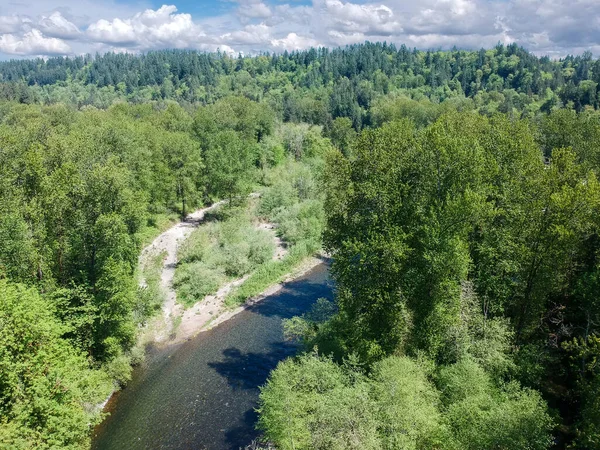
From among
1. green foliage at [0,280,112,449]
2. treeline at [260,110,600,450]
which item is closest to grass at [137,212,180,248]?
green foliage at [0,280,112,449]

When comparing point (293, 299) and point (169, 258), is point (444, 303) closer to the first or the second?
point (293, 299)

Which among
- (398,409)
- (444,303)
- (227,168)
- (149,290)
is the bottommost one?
(149,290)

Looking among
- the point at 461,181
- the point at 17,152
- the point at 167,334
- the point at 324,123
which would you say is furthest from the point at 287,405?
the point at 324,123

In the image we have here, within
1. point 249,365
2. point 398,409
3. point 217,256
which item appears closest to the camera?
point 398,409

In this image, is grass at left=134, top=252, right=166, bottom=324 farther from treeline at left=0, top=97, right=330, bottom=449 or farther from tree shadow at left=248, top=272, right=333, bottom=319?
tree shadow at left=248, top=272, right=333, bottom=319

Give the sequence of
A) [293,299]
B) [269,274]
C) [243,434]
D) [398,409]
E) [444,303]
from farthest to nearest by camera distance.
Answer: [269,274] → [293,299] → [243,434] → [444,303] → [398,409]

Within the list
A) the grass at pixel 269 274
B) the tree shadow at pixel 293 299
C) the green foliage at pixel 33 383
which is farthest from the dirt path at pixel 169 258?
the green foliage at pixel 33 383

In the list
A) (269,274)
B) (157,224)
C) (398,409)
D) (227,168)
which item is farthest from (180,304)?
(398,409)

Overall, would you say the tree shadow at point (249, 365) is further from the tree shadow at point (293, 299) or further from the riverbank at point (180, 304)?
the riverbank at point (180, 304)
